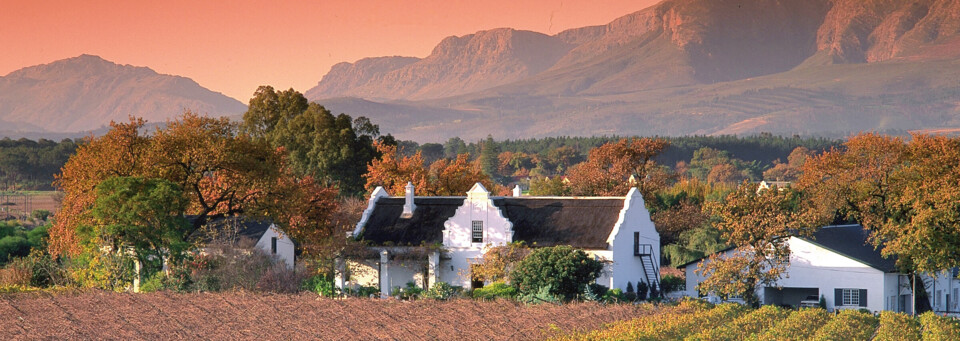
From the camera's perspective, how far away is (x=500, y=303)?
39219 millimetres

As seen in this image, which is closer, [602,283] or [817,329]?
[817,329]

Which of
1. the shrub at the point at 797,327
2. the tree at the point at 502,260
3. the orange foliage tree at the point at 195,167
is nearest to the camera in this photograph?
the shrub at the point at 797,327

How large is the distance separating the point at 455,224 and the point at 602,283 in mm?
7577

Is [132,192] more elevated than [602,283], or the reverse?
[132,192]

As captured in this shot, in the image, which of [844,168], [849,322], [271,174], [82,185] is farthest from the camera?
[844,168]

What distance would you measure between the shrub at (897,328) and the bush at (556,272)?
1156 cm

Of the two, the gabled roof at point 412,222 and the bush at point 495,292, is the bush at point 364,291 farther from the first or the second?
the bush at point 495,292

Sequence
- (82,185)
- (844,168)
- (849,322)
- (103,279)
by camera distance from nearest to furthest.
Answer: (849,322) < (103,279) < (82,185) < (844,168)

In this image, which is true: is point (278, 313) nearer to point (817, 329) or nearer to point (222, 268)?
point (222, 268)

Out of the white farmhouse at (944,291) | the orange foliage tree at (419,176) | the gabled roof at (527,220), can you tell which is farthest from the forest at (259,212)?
the orange foliage tree at (419,176)

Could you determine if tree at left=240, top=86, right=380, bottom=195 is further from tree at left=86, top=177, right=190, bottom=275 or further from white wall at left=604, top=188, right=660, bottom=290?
tree at left=86, top=177, right=190, bottom=275

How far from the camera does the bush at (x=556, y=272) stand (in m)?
43.6

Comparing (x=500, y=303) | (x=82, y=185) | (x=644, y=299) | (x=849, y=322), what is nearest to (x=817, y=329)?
(x=849, y=322)

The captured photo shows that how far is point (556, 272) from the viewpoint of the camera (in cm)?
4381
